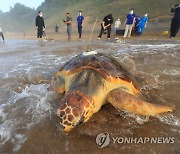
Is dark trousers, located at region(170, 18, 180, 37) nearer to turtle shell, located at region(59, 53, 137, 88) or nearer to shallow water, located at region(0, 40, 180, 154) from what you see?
shallow water, located at region(0, 40, 180, 154)

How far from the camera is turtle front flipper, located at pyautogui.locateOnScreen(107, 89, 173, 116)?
240cm

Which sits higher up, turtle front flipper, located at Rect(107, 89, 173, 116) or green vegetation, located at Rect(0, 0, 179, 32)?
green vegetation, located at Rect(0, 0, 179, 32)

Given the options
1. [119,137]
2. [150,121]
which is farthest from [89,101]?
[150,121]

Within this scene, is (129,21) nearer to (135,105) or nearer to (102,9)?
(135,105)

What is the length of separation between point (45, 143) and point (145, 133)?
1102 millimetres

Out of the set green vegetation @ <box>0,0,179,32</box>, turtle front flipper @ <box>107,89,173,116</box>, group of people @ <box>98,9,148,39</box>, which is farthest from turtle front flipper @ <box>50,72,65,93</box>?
green vegetation @ <box>0,0,179,32</box>

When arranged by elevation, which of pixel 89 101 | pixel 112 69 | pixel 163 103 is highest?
pixel 112 69

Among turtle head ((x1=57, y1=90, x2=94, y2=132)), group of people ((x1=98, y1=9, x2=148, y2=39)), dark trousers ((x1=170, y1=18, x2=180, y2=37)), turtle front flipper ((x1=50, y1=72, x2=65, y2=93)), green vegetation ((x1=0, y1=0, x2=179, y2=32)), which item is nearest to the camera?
turtle head ((x1=57, y1=90, x2=94, y2=132))

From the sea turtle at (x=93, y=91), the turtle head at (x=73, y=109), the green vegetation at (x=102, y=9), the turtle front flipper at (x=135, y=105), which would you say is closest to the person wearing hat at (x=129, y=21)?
the sea turtle at (x=93, y=91)

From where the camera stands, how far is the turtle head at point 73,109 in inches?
78.2

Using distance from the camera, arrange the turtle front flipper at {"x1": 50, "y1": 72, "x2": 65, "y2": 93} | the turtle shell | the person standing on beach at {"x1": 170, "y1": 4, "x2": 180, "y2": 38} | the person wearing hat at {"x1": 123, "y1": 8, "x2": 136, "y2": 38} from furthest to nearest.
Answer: the person wearing hat at {"x1": 123, "y1": 8, "x2": 136, "y2": 38} < the person standing on beach at {"x1": 170, "y1": 4, "x2": 180, "y2": 38} < the turtle front flipper at {"x1": 50, "y1": 72, "x2": 65, "y2": 93} < the turtle shell

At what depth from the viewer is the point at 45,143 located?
210 centimetres

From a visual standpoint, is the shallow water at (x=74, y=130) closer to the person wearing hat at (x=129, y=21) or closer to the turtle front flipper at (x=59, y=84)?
the turtle front flipper at (x=59, y=84)

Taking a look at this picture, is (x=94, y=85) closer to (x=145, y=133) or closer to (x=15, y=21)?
(x=145, y=133)
